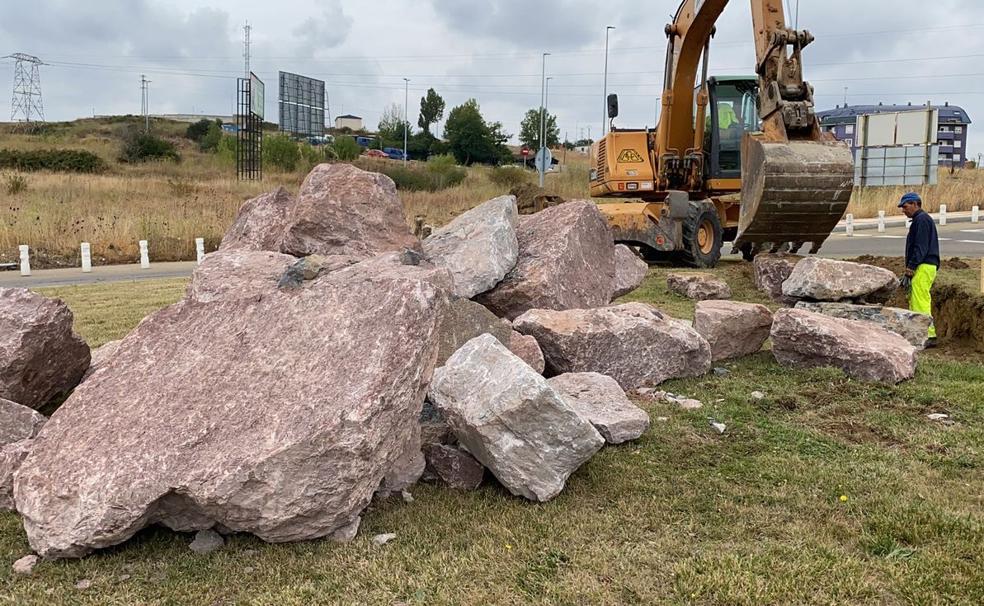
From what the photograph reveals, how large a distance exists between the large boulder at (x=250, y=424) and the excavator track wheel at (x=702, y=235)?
970cm

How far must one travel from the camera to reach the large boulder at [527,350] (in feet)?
17.7

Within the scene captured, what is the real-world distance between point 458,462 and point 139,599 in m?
1.66

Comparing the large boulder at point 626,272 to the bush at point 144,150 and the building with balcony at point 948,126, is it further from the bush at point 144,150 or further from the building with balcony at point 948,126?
the building with balcony at point 948,126

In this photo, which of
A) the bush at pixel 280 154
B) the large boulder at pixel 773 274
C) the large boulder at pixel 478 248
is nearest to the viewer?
the large boulder at pixel 478 248

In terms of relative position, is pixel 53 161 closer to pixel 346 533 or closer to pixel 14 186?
pixel 14 186

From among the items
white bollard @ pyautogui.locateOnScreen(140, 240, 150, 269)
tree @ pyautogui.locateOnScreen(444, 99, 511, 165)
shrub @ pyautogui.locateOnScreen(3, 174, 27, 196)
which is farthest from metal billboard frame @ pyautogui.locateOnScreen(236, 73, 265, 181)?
tree @ pyautogui.locateOnScreen(444, 99, 511, 165)

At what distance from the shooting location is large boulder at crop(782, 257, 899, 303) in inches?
312

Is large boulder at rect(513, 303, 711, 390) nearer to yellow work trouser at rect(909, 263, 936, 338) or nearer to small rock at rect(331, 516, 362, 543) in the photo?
small rock at rect(331, 516, 362, 543)

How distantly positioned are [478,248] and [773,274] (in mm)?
5882

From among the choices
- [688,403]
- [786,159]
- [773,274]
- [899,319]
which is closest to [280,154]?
[773,274]

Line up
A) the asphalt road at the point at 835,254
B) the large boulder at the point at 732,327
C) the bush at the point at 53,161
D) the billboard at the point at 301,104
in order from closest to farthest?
the large boulder at the point at 732,327 → the asphalt road at the point at 835,254 → the bush at the point at 53,161 → the billboard at the point at 301,104

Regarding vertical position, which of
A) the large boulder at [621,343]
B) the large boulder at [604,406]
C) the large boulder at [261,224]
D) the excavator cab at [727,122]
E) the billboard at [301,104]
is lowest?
the large boulder at [604,406]

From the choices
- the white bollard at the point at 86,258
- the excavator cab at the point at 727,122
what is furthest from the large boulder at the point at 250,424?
the white bollard at the point at 86,258

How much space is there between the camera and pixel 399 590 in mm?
3186
